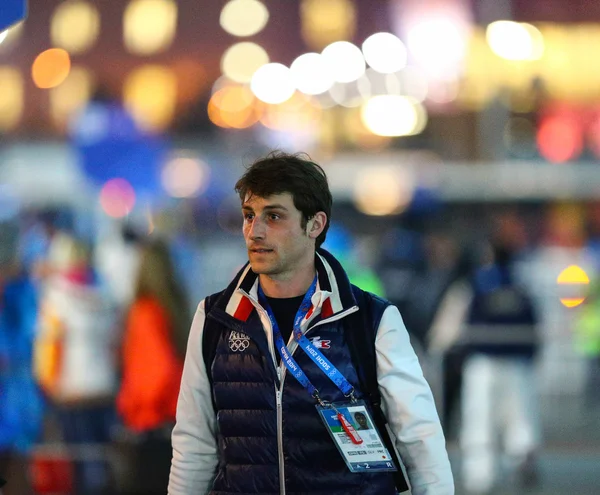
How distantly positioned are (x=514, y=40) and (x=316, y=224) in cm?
656

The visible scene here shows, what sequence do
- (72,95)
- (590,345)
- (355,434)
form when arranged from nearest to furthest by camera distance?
(355,434), (590,345), (72,95)

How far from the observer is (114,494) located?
25.3ft

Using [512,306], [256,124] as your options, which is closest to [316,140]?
[256,124]

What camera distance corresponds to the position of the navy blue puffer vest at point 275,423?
120 inches

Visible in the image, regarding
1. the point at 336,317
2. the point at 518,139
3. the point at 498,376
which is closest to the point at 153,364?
the point at 498,376

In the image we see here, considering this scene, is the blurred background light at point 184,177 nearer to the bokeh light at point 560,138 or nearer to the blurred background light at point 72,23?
the blurred background light at point 72,23

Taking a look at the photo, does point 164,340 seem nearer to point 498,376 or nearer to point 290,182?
point 498,376

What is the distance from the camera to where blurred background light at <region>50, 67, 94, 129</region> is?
9.17 meters

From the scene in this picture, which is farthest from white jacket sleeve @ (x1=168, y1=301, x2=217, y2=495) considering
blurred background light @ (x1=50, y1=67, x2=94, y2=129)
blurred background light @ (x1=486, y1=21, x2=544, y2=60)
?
blurred background light @ (x1=486, y1=21, x2=544, y2=60)

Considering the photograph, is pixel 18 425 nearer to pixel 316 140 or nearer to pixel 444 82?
pixel 316 140

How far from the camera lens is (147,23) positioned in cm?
914

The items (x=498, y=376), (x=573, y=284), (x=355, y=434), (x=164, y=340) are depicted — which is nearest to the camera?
(x=355, y=434)

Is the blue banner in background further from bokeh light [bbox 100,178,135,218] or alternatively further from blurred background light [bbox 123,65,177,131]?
blurred background light [bbox 123,65,177,131]

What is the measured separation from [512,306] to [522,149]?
168cm
